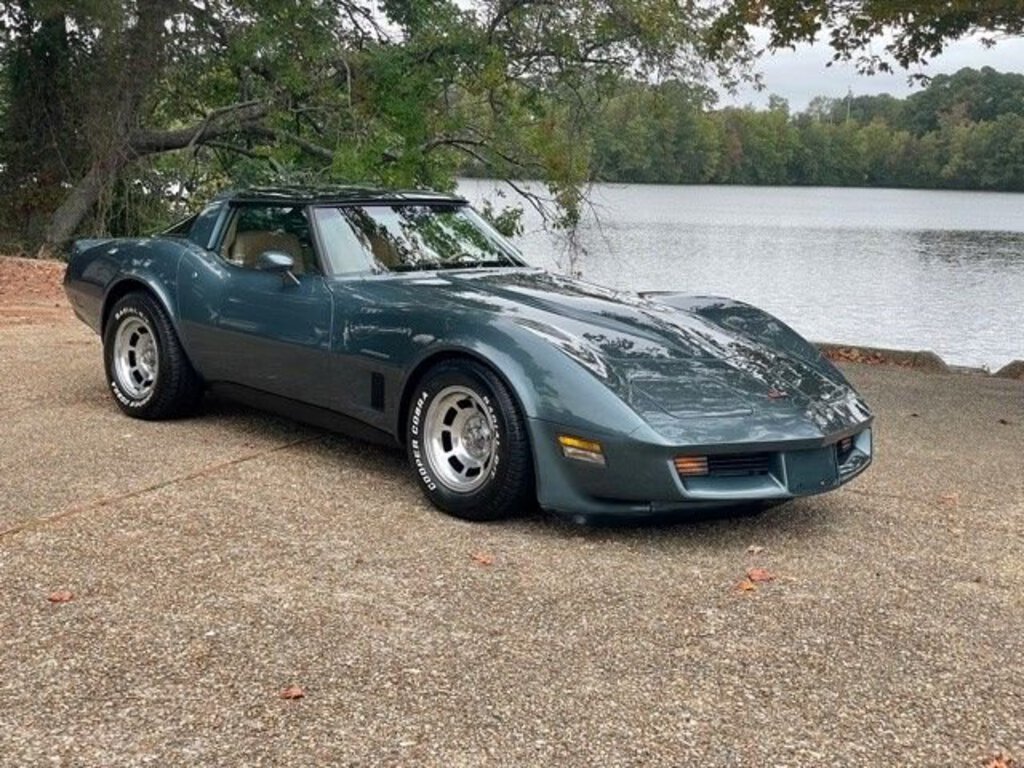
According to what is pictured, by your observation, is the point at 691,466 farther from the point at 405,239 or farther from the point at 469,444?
the point at 405,239

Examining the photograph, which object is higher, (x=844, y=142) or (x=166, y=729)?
(x=844, y=142)

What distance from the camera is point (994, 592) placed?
12.7 feet

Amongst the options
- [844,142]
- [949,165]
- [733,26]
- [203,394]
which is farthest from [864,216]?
[203,394]

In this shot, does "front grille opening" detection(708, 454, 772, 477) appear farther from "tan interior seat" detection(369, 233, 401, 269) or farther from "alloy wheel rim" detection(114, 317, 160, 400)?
"alloy wheel rim" detection(114, 317, 160, 400)

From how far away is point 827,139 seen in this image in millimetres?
62562

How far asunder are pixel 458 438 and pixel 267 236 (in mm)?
1734

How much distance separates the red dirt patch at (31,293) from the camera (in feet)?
34.8

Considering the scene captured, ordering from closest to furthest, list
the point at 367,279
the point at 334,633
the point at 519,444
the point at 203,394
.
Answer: the point at 334,633
the point at 519,444
the point at 367,279
the point at 203,394

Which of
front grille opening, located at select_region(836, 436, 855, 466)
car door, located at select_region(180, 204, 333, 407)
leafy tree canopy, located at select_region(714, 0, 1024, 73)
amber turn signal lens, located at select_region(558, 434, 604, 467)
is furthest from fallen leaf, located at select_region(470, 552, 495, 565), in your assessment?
leafy tree canopy, located at select_region(714, 0, 1024, 73)

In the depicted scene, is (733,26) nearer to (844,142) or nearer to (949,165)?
(949,165)

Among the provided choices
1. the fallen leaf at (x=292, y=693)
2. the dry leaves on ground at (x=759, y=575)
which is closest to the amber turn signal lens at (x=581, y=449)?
the dry leaves on ground at (x=759, y=575)

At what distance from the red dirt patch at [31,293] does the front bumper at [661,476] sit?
24.8 feet

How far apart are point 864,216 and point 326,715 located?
51.9 metres

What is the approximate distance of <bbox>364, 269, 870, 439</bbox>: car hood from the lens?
422 centimetres
